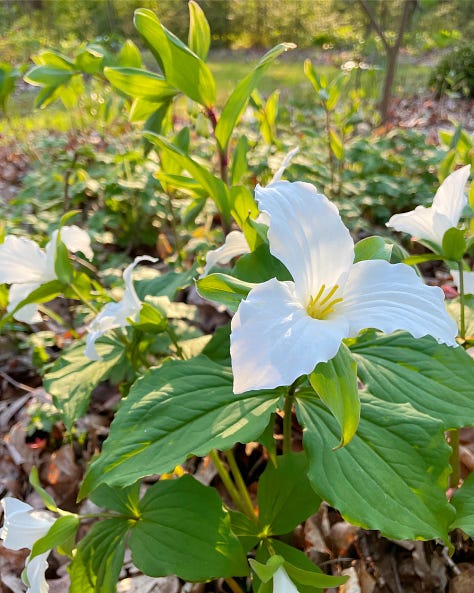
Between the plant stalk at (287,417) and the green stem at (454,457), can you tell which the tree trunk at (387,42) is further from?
the plant stalk at (287,417)

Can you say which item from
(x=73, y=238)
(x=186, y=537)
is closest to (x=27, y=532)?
(x=186, y=537)

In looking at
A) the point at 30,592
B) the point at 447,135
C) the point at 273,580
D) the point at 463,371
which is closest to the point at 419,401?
the point at 463,371

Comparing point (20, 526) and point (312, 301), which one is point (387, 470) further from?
point (20, 526)

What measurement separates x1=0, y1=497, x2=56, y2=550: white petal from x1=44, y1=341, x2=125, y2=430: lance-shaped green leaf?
0.70 ft

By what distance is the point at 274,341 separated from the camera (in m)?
Result: 0.59

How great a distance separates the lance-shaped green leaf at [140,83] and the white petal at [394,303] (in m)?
0.63

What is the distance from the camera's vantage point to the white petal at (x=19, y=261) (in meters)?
1.08

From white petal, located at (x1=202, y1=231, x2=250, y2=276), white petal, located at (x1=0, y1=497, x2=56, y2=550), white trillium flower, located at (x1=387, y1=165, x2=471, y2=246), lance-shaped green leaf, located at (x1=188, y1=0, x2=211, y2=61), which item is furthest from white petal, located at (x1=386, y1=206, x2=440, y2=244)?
white petal, located at (x1=0, y1=497, x2=56, y2=550)

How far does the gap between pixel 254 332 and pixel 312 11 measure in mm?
15397

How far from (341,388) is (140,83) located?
2.56 ft

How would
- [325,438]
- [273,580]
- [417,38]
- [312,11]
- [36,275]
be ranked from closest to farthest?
[273,580], [325,438], [36,275], [417,38], [312,11]

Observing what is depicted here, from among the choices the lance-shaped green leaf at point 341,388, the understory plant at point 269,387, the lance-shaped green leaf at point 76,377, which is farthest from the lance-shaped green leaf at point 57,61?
the lance-shaped green leaf at point 341,388

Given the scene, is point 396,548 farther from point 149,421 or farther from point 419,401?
point 149,421

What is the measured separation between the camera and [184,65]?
1.00 metres
